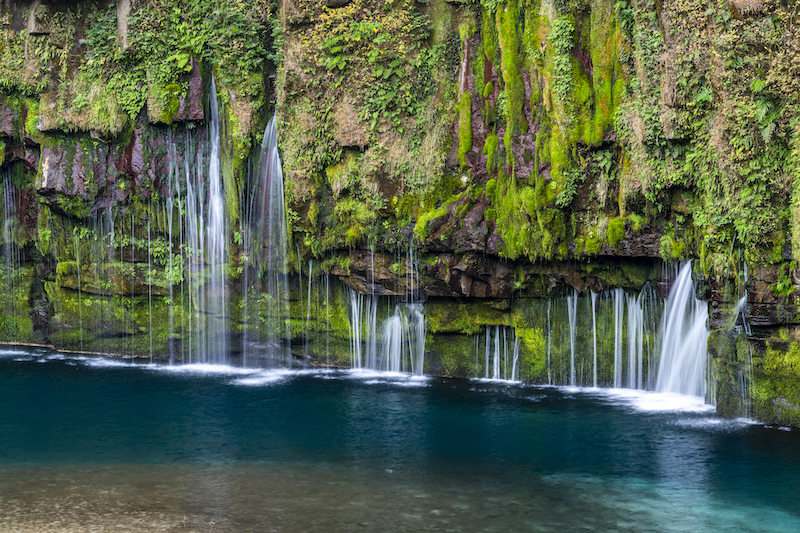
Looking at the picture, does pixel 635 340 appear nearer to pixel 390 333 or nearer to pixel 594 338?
pixel 594 338

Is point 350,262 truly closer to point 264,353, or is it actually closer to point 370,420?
point 264,353

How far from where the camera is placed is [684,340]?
15953 millimetres

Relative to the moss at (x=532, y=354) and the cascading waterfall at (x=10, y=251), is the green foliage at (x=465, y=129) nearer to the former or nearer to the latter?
the moss at (x=532, y=354)

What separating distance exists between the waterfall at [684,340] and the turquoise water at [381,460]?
0.51 m

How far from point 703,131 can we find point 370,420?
27.5 feet

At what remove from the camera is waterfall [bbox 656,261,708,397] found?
15656mm

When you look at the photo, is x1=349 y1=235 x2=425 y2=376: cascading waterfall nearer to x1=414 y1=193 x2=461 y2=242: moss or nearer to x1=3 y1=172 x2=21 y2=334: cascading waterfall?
x1=414 y1=193 x2=461 y2=242: moss

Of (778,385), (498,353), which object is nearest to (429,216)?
(498,353)

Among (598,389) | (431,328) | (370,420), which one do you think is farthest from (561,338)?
(370,420)

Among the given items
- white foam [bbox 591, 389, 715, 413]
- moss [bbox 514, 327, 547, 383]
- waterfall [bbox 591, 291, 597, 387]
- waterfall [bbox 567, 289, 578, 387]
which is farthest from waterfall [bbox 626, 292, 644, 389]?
moss [bbox 514, 327, 547, 383]

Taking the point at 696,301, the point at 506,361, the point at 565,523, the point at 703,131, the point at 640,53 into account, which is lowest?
the point at 565,523

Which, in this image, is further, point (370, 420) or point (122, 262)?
point (122, 262)

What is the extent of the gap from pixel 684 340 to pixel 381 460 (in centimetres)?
709

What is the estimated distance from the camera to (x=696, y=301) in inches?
618
